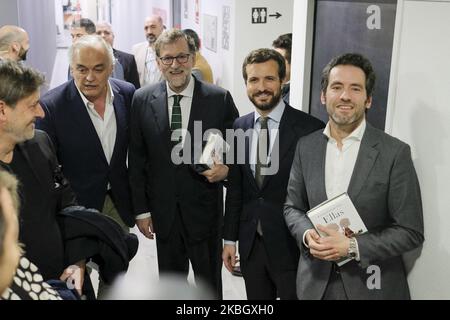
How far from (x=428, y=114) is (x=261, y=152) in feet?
2.59

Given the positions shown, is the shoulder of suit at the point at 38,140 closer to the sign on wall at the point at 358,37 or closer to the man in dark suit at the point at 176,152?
the man in dark suit at the point at 176,152

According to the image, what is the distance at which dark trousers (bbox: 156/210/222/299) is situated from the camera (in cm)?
321

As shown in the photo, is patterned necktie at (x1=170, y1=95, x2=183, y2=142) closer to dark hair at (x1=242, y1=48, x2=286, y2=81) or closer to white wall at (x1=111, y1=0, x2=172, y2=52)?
dark hair at (x1=242, y1=48, x2=286, y2=81)

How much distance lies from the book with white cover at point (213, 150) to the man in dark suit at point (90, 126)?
57 cm

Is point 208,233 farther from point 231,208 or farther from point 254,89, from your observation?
point 254,89

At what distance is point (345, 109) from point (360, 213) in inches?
16.2

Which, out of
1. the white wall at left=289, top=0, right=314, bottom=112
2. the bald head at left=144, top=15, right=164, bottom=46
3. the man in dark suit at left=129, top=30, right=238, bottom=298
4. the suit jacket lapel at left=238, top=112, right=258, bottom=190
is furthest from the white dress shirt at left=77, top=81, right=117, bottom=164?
the bald head at left=144, top=15, right=164, bottom=46

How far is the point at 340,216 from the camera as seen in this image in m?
2.16

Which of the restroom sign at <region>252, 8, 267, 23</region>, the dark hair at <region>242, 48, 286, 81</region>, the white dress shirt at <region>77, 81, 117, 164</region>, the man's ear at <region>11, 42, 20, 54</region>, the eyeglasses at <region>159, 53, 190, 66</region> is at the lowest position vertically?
the white dress shirt at <region>77, 81, 117, 164</region>

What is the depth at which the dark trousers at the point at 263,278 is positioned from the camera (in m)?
2.69

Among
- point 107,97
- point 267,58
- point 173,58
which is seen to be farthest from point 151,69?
point 267,58

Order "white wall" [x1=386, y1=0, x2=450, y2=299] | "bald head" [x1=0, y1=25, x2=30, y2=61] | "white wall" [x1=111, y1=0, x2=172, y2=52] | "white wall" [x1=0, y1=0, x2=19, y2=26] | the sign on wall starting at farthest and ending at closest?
1. "white wall" [x1=111, y1=0, x2=172, y2=52]
2. "white wall" [x1=0, y1=0, x2=19, y2=26]
3. "bald head" [x1=0, y1=25, x2=30, y2=61]
4. the sign on wall
5. "white wall" [x1=386, y1=0, x2=450, y2=299]

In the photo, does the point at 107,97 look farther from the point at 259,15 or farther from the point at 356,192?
the point at 259,15

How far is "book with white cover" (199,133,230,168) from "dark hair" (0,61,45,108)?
90 cm
